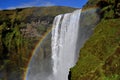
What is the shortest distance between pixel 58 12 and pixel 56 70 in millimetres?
9720

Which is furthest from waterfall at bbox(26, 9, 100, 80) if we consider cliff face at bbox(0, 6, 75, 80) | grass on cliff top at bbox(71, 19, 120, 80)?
grass on cliff top at bbox(71, 19, 120, 80)

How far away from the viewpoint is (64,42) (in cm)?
3794

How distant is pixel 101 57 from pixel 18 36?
28766 millimetres

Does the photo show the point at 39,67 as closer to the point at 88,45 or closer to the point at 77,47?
the point at 77,47

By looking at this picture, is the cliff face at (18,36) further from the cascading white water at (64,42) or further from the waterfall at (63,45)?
the cascading white water at (64,42)

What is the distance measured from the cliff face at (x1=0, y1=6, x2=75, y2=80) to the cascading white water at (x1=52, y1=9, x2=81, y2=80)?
4.62 meters

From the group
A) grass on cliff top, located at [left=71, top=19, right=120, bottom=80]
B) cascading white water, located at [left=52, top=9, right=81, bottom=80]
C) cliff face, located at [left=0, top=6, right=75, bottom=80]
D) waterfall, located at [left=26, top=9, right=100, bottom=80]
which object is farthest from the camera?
cliff face, located at [left=0, top=6, right=75, bottom=80]

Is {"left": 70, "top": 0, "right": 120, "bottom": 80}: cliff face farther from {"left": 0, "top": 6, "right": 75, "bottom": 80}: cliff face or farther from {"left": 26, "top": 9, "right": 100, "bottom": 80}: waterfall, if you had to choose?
{"left": 0, "top": 6, "right": 75, "bottom": 80}: cliff face

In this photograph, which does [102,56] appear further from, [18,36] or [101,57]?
[18,36]

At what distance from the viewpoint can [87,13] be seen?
3528cm

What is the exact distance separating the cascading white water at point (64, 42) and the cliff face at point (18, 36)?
462 cm

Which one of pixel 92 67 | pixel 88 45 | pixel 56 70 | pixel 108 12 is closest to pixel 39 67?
pixel 56 70

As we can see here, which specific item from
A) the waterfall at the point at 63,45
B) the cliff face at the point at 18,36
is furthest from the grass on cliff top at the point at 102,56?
the cliff face at the point at 18,36

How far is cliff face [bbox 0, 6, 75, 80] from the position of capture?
4375cm
